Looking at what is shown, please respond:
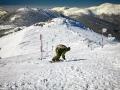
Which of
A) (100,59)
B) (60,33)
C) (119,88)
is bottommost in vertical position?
(119,88)

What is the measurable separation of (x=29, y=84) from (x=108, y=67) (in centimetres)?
894

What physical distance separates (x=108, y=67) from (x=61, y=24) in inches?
2746

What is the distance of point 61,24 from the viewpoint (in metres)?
93.2

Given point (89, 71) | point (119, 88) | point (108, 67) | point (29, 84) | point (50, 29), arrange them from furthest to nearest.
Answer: point (50, 29), point (108, 67), point (89, 71), point (29, 84), point (119, 88)

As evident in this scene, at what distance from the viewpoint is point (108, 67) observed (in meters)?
24.4

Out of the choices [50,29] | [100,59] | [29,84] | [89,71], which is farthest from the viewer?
[50,29]

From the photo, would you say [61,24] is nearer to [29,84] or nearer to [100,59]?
[100,59]

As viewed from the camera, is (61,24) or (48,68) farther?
(61,24)

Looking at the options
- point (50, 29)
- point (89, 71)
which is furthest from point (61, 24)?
point (89, 71)

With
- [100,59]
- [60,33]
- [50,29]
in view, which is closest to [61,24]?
[50,29]

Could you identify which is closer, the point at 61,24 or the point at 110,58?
the point at 110,58

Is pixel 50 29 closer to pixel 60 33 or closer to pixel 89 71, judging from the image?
pixel 60 33

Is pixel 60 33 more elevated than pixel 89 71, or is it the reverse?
pixel 60 33

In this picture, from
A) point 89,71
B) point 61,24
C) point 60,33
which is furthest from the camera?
point 61,24
